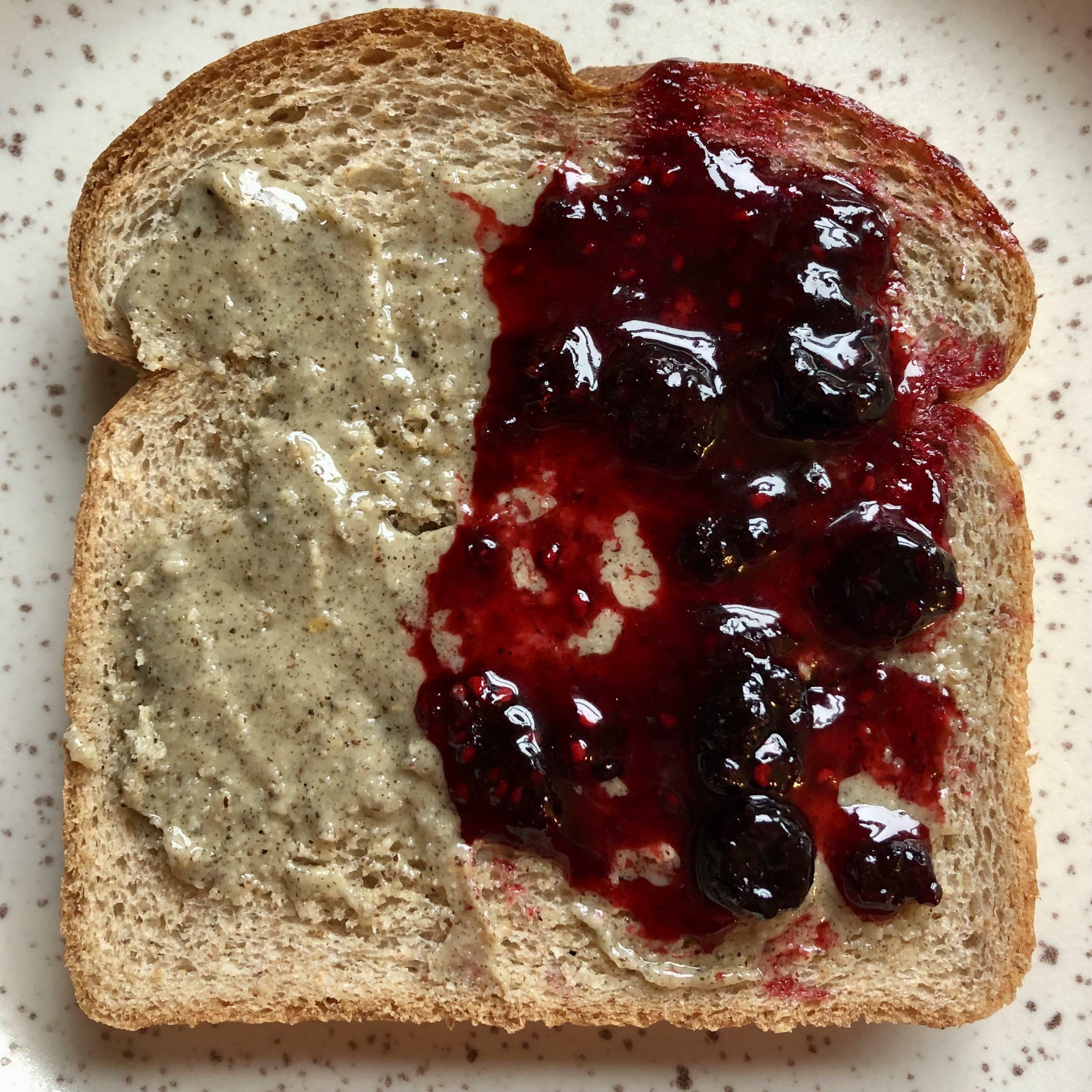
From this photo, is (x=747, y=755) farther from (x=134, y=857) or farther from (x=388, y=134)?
(x=388, y=134)

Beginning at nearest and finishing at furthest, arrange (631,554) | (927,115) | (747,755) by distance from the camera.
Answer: (747,755), (631,554), (927,115)

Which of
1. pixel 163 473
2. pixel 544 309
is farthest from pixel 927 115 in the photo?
pixel 163 473

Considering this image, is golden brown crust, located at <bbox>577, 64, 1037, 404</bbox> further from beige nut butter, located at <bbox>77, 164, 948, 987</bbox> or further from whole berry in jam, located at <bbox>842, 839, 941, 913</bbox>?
whole berry in jam, located at <bbox>842, 839, 941, 913</bbox>

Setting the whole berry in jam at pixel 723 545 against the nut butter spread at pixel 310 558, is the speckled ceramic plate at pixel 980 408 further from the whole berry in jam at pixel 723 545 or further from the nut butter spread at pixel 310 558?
the whole berry in jam at pixel 723 545

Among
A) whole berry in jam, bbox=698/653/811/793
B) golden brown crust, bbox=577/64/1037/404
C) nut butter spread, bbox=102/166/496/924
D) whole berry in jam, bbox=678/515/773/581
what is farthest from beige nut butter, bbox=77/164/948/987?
golden brown crust, bbox=577/64/1037/404

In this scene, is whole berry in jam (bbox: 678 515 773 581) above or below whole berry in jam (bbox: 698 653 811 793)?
above

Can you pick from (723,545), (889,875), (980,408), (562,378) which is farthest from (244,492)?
(980,408)

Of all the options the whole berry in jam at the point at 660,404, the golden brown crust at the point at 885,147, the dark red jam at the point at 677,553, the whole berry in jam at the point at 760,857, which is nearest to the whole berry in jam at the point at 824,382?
the dark red jam at the point at 677,553
